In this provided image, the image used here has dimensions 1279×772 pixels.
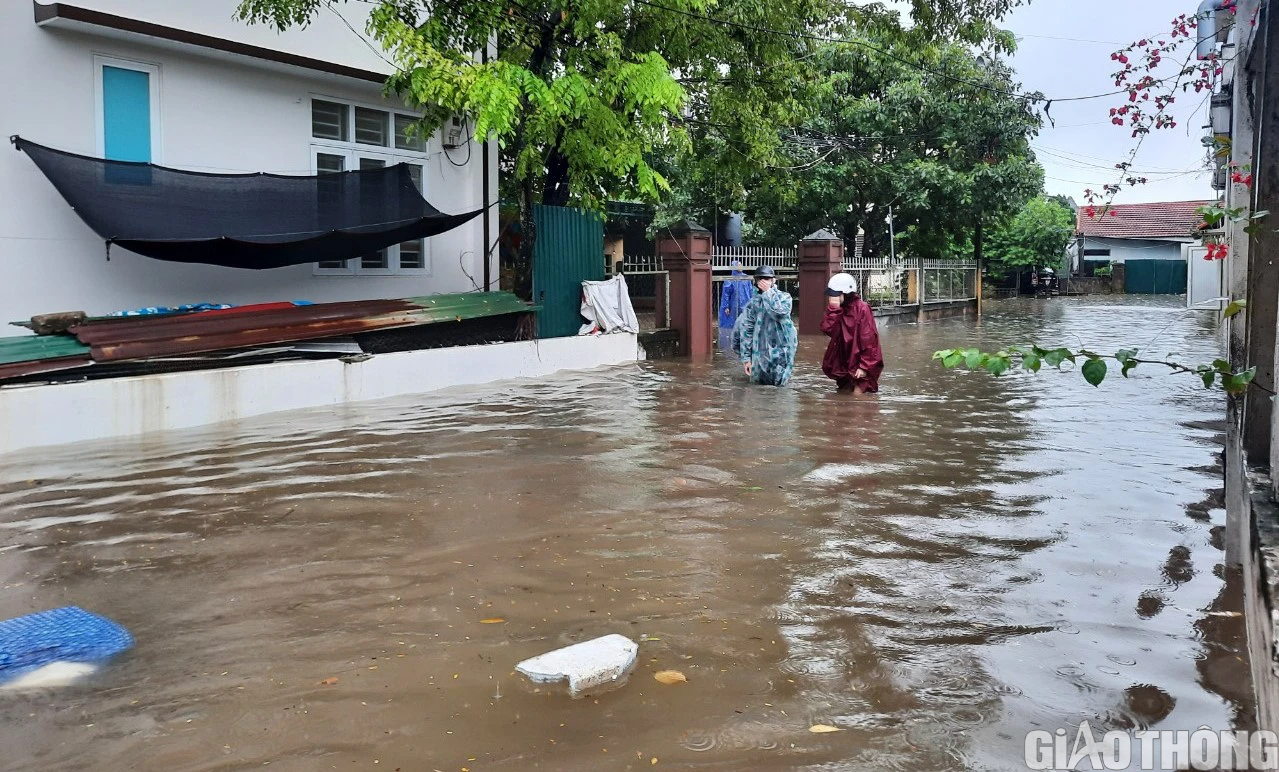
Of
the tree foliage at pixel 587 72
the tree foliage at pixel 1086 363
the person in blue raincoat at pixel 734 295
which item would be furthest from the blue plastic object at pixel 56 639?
the person in blue raincoat at pixel 734 295

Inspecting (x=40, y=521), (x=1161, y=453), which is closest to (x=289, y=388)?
(x=40, y=521)

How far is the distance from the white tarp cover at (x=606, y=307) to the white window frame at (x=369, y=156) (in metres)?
2.47

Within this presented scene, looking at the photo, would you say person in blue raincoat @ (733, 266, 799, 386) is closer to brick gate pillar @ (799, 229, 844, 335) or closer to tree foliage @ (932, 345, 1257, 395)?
tree foliage @ (932, 345, 1257, 395)

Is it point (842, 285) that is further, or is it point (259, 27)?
point (842, 285)

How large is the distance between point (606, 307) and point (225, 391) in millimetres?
6504

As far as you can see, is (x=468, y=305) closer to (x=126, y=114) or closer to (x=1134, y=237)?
(x=126, y=114)

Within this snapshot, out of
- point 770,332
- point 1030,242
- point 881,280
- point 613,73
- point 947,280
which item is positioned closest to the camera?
point 613,73

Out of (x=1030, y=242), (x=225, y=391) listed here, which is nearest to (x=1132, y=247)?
(x=1030, y=242)

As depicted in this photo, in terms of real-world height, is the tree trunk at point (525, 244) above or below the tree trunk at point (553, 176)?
below

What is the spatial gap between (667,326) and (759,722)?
44.8 ft

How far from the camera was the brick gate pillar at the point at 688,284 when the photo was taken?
1650cm

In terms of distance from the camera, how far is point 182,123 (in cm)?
1001

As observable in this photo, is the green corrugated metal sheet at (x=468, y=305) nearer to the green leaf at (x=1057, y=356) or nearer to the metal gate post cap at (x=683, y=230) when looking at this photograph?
the metal gate post cap at (x=683, y=230)

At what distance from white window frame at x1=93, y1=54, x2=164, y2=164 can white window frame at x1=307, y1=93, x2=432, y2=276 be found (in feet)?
5.67
